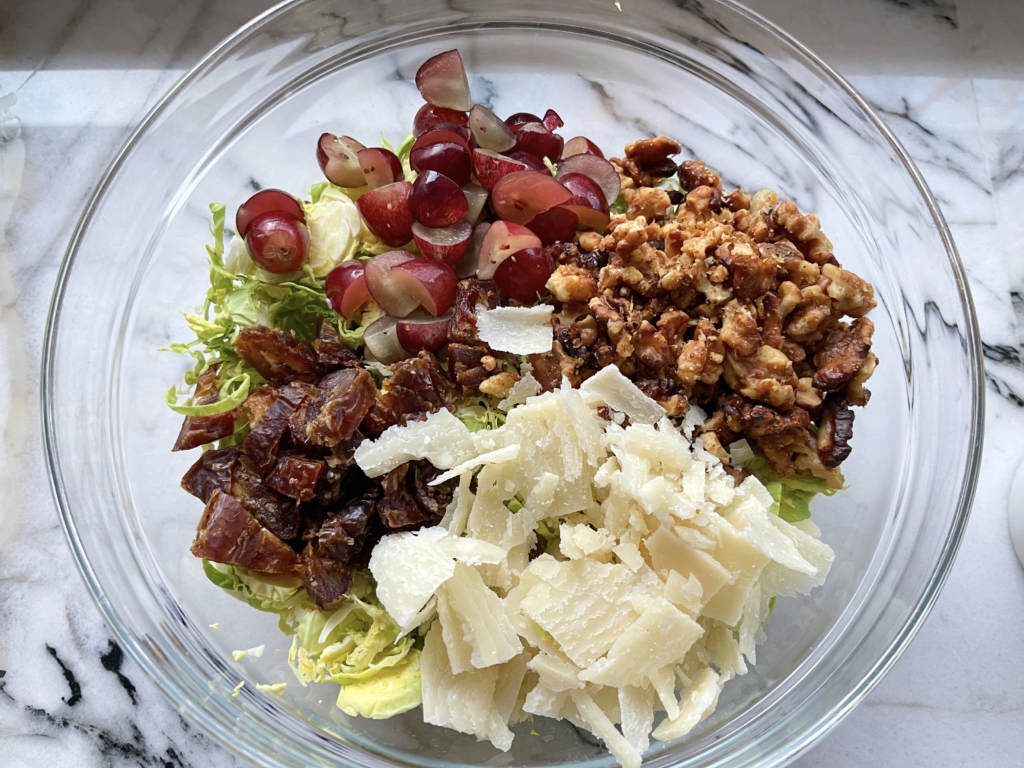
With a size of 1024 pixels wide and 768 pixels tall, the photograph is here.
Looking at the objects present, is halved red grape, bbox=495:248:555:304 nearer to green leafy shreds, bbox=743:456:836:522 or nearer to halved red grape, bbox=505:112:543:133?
halved red grape, bbox=505:112:543:133

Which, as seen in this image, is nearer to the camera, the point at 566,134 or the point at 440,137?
the point at 440,137

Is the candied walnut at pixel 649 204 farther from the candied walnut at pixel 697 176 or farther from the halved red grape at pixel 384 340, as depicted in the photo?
the halved red grape at pixel 384 340

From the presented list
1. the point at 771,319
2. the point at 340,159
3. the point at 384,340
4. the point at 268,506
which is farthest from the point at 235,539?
the point at 771,319

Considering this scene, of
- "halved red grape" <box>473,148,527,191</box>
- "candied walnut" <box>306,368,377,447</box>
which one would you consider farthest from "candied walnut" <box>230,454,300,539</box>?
"halved red grape" <box>473,148,527,191</box>

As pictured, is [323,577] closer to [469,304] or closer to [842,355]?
[469,304]

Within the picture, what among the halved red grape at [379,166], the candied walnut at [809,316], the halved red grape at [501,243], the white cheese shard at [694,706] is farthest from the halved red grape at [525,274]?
the white cheese shard at [694,706]

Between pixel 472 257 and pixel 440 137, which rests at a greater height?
pixel 440 137
